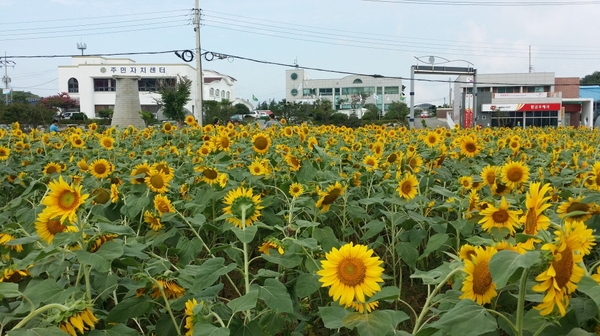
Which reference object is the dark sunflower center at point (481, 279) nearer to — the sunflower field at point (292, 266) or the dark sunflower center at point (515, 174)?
the sunflower field at point (292, 266)

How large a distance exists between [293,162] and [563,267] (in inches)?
94.9

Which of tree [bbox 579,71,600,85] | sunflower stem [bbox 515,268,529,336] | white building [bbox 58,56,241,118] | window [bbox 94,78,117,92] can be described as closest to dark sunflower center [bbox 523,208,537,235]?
sunflower stem [bbox 515,268,529,336]

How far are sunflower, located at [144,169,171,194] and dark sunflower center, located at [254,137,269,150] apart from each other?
1.28 meters

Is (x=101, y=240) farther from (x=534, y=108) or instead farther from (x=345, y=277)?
(x=534, y=108)

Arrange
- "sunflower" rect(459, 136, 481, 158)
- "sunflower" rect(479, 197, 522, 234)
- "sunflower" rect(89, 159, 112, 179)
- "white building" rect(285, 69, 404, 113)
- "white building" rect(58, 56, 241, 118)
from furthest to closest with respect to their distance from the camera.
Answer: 1. "white building" rect(285, 69, 404, 113)
2. "white building" rect(58, 56, 241, 118)
3. "sunflower" rect(459, 136, 481, 158)
4. "sunflower" rect(89, 159, 112, 179)
5. "sunflower" rect(479, 197, 522, 234)

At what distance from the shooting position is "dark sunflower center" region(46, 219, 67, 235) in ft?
5.23

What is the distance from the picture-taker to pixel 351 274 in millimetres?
1262

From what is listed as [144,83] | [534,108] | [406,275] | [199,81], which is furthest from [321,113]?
[144,83]

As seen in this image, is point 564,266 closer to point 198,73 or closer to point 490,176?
point 490,176

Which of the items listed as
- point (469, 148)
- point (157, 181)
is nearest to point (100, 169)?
point (157, 181)

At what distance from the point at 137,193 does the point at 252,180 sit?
60cm

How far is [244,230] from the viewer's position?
5.17 ft

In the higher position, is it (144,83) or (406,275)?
(144,83)

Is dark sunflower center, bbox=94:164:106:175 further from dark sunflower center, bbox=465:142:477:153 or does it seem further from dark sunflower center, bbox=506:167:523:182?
dark sunflower center, bbox=465:142:477:153
